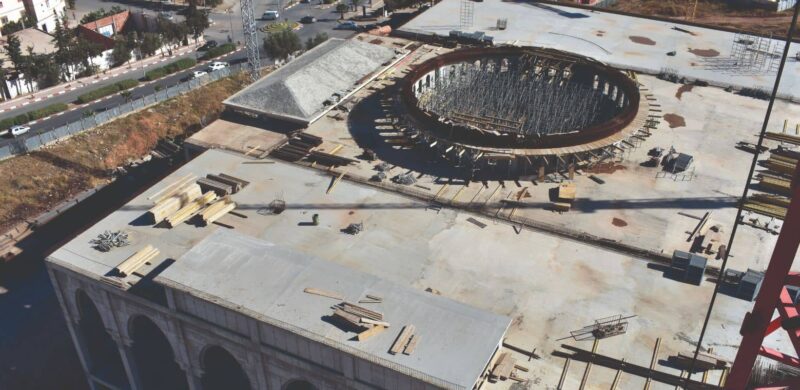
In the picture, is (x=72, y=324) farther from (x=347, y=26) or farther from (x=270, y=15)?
(x=270, y=15)

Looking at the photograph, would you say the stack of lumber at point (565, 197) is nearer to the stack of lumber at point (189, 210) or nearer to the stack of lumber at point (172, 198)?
the stack of lumber at point (189, 210)

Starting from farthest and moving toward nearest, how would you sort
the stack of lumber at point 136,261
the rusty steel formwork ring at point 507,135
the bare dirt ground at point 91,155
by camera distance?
the bare dirt ground at point 91,155, the rusty steel formwork ring at point 507,135, the stack of lumber at point 136,261

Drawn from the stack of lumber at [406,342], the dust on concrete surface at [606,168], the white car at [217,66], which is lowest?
the white car at [217,66]

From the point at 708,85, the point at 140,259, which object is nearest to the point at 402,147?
the point at 140,259

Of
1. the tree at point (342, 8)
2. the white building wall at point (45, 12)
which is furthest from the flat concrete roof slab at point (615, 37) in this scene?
the white building wall at point (45, 12)

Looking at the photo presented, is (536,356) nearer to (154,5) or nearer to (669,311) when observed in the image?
(669,311)

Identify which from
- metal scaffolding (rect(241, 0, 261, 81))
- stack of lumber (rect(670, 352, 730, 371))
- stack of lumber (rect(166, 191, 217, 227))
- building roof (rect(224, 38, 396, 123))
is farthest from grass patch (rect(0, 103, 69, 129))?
stack of lumber (rect(670, 352, 730, 371))

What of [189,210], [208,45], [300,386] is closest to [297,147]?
[189,210]
